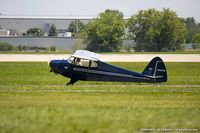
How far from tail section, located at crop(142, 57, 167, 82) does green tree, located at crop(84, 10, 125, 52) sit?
67.7 metres

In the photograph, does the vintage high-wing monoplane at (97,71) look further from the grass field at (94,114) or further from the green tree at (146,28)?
the green tree at (146,28)

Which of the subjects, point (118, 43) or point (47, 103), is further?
point (118, 43)

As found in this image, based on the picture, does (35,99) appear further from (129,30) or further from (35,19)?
(35,19)

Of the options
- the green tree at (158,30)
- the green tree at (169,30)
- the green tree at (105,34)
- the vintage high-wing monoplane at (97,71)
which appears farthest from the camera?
the green tree at (158,30)

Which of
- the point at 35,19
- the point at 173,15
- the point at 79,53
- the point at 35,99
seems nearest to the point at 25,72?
the point at 79,53

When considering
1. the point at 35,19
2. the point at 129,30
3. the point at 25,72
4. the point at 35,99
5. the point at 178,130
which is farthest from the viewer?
the point at 35,19

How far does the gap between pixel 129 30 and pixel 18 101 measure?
3505 inches

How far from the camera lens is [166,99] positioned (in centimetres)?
1952

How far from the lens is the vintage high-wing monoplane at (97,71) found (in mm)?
25953

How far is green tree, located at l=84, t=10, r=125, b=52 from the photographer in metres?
94.9

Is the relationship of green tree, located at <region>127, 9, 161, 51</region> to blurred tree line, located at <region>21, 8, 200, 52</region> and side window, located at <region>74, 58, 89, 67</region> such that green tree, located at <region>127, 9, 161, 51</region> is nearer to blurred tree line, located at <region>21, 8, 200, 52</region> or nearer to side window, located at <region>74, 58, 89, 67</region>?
blurred tree line, located at <region>21, 8, 200, 52</region>

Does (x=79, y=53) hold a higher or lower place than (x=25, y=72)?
higher

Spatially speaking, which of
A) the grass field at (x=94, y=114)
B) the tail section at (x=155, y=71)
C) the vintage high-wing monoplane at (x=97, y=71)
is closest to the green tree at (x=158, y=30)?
the tail section at (x=155, y=71)

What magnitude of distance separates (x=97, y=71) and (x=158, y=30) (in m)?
72.8
